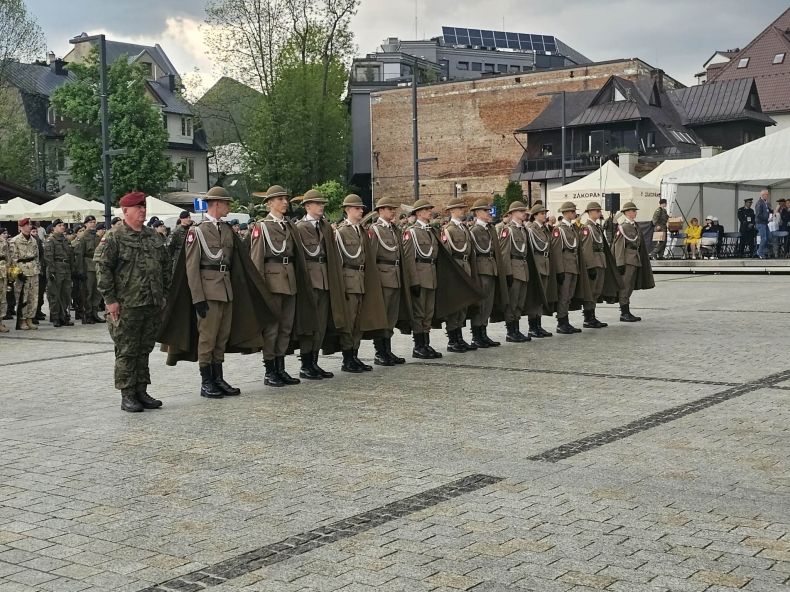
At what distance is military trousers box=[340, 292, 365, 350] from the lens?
1179 centimetres

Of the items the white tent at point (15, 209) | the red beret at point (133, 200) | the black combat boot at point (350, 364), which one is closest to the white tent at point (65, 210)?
the white tent at point (15, 209)

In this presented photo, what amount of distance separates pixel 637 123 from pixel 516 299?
165ft

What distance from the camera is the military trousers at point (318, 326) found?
37.0 ft

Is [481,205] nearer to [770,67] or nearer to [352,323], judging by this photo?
[352,323]

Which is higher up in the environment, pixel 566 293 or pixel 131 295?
pixel 131 295

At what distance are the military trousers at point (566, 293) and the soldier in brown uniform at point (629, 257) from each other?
4.81 ft

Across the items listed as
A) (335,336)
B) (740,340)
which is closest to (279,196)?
(335,336)

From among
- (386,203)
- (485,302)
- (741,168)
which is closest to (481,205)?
(485,302)

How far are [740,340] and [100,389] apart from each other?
8072 mm

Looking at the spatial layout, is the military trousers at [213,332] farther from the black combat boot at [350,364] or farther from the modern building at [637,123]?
the modern building at [637,123]

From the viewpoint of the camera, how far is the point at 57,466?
7305mm

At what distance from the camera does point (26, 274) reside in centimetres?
1969

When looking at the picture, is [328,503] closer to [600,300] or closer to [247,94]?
[600,300]

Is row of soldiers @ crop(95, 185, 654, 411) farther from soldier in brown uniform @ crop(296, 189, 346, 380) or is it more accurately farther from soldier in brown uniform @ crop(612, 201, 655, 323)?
soldier in brown uniform @ crop(612, 201, 655, 323)
